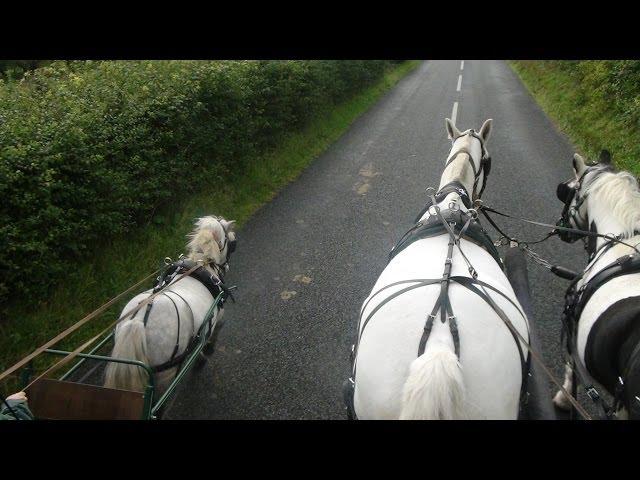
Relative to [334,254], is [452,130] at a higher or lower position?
higher

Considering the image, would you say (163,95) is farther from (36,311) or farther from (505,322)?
(505,322)

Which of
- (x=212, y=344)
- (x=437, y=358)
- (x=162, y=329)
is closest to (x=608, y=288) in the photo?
(x=437, y=358)

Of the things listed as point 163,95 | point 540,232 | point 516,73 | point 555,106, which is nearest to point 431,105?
point 555,106

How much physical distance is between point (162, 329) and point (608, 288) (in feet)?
10.5

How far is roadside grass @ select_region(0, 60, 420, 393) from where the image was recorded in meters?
3.80

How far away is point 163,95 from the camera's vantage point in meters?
5.73

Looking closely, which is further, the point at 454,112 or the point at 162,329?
the point at 454,112

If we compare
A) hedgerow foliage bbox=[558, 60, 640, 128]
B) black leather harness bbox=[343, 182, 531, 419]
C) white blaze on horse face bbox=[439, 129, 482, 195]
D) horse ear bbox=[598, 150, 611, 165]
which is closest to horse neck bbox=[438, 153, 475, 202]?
white blaze on horse face bbox=[439, 129, 482, 195]

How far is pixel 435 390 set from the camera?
1889 mm

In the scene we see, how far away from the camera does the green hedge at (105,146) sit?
3.70m

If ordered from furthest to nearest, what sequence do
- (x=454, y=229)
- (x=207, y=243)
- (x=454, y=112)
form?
(x=454, y=112)
(x=207, y=243)
(x=454, y=229)

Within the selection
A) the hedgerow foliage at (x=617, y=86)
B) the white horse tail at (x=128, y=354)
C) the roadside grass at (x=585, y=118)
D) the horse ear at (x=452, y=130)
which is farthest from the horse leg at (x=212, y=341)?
the hedgerow foliage at (x=617, y=86)

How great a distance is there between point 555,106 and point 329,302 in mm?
10824

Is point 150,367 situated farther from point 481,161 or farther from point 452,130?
point 452,130
